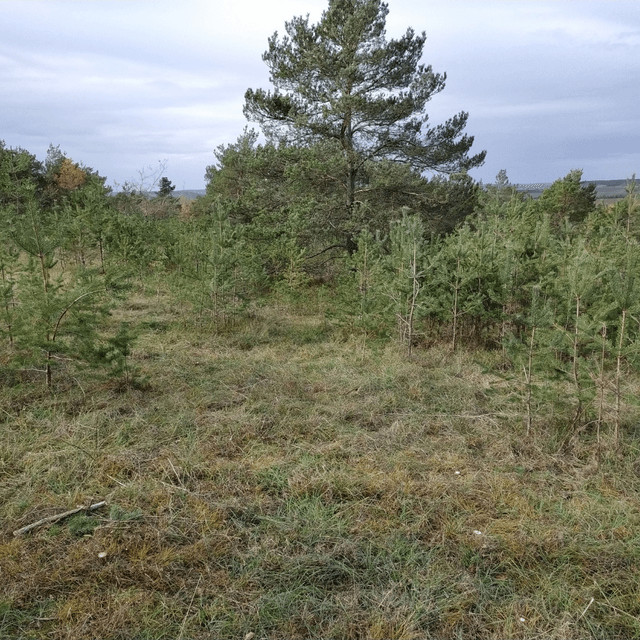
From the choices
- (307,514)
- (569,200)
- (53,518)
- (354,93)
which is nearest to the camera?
(53,518)

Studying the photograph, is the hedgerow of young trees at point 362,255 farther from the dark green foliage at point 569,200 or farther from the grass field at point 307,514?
the dark green foliage at point 569,200

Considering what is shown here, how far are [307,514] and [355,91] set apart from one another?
11.7 m

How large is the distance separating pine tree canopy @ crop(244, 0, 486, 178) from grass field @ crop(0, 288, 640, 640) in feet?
29.0

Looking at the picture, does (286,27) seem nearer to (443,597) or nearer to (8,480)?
(8,480)

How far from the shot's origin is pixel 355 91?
1255 cm

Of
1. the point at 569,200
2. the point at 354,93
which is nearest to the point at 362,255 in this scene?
the point at 354,93

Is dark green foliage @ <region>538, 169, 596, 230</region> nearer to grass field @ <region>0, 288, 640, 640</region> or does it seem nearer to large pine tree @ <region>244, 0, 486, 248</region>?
large pine tree @ <region>244, 0, 486, 248</region>

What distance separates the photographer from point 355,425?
5.00 metres

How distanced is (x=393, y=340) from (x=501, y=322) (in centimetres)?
177

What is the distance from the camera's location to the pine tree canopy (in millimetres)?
12008

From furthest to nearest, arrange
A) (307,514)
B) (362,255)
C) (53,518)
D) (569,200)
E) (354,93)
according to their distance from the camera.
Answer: (569,200), (354,93), (362,255), (307,514), (53,518)

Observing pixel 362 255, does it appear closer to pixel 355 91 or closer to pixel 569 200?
pixel 355 91

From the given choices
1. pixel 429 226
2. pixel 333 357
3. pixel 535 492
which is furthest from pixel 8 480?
pixel 429 226

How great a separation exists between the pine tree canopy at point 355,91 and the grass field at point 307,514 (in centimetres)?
883
